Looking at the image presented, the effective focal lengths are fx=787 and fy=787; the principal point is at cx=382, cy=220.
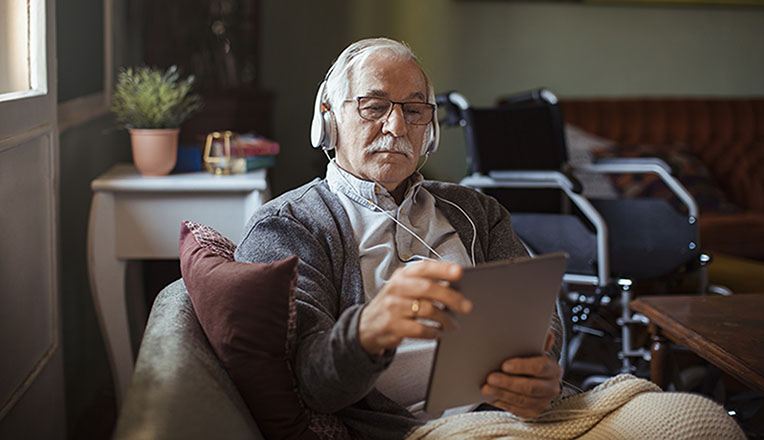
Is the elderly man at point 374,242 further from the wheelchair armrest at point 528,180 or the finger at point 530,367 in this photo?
the wheelchair armrest at point 528,180

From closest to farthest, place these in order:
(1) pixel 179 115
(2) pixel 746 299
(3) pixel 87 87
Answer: (2) pixel 746 299, (1) pixel 179 115, (3) pixel 87 87

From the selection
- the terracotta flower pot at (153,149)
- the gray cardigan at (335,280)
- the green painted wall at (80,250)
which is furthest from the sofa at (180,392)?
the green painted wall at (80,250)

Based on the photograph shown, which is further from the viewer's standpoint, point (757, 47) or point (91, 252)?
point (757, 47)

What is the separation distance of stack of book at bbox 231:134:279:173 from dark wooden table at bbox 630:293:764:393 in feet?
3.93

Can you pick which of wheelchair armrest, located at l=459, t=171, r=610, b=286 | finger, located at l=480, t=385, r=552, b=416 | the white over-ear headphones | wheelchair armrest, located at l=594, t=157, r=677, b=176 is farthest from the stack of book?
finger, located at l=480, t=385, r=552, b=416

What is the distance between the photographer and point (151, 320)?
1254 mm

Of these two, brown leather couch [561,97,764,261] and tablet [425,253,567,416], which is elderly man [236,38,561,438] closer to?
tablet [425,253,567,416]

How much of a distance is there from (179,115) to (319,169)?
1.94m

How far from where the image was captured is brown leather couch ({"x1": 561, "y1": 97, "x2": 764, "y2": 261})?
3.90 metres

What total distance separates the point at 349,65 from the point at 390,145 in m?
0.18

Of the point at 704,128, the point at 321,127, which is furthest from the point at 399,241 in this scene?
the point at 704,128

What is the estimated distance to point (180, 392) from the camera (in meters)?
1.00

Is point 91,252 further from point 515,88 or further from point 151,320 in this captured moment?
point 515,88

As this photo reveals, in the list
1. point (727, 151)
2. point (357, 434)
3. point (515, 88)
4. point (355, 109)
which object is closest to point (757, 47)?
point (727, 151)
